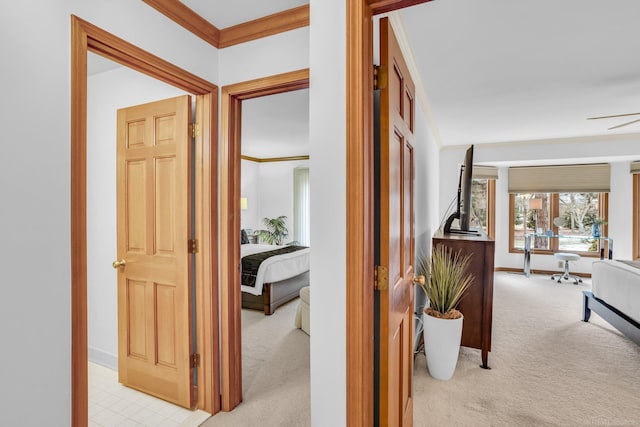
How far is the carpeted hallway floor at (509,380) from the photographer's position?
2.02 m

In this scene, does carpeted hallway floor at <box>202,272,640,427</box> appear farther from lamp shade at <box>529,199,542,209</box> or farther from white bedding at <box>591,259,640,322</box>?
lamp shade at <box>529,199,542,209</box>

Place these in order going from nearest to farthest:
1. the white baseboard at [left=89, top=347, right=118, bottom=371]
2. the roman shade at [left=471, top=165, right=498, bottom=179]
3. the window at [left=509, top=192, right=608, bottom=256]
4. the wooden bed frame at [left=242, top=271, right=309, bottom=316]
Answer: the white baseboard at [left=89, top=347, right=118, bottom=371] → the wooden bed frame at [left=242, top=271, right=309, bottom=316] → the window at [left=509, top=192, right=608, bottom=256] → the roman shade at [left=471, top=165, right=498, bottom=179]

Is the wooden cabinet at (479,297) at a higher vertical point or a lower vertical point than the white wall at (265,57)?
lower

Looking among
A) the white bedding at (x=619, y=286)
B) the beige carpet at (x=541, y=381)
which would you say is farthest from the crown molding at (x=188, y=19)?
the white bedding at (x=619, y=286)

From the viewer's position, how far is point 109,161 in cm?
245

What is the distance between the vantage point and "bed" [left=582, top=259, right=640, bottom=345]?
2717mm

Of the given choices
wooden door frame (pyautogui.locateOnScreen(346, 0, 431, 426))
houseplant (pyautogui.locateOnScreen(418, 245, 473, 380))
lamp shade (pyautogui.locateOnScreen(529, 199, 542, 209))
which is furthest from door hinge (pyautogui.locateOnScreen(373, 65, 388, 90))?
lamp shade (pyautogui.locateOnScreen(529, 199, 542, 209))

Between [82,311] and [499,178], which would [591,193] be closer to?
[499,178]

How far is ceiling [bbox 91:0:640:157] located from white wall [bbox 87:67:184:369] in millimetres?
1083

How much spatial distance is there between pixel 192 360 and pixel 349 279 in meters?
1.57

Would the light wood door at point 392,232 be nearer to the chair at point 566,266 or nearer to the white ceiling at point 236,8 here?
the white ceiling at point 236,8

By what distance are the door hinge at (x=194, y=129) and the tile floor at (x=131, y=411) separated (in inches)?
70.0

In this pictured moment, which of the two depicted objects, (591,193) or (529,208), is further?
(529,208)

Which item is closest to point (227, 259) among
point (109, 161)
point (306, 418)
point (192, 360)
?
point (192, 360)
